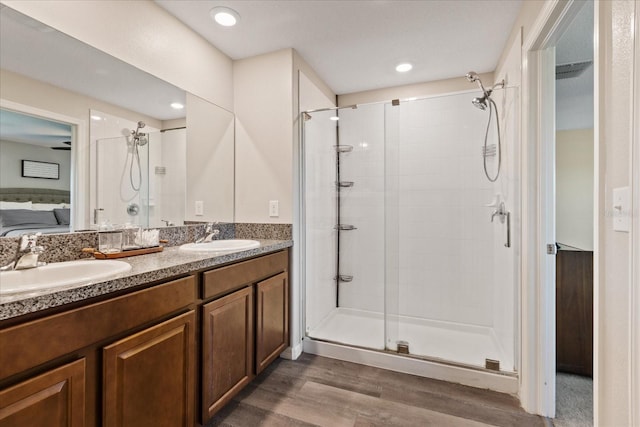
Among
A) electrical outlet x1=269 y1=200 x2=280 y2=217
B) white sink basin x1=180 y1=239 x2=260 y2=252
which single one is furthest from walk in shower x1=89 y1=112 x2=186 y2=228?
electrical outlet x1=269 y1=200 x2=280 y2=217

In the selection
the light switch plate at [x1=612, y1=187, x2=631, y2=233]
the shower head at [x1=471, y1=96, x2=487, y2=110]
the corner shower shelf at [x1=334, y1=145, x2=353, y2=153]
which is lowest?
the light switch plate at [x1=612, y1=187, x2=631, y2=233]

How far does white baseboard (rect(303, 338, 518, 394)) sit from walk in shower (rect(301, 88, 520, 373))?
7 centimetres

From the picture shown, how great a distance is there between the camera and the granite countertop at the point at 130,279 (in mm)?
800

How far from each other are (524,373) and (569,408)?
30 centimetres

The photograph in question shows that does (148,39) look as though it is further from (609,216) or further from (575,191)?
(575,191)

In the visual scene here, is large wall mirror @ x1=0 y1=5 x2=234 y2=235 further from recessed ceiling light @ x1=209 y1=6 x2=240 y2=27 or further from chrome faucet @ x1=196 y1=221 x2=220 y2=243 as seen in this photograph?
recessed ceiling light @ x1=209 y1=6 x2=240 y2=27

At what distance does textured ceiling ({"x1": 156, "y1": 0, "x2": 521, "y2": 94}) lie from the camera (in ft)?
5.99

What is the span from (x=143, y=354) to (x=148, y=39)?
5.81ft

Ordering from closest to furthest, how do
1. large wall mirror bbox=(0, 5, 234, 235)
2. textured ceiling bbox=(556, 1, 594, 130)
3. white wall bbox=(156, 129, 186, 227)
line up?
large wall mirror bbox=(0, 5, 234, 235), textured ceiling bbox=(556, 1, 594, 130), white wall bbox=(156, 129, 186, 227)

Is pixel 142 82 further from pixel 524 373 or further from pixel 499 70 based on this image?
pixel 524 373

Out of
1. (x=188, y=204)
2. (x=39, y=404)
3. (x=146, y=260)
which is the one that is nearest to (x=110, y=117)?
(x=188, y=204)

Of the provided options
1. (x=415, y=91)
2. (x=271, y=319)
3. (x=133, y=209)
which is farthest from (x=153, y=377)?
(x=415, y=91)

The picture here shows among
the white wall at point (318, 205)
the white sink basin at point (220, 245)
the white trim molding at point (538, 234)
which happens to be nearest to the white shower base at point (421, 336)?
the white wall at point (318, 205)

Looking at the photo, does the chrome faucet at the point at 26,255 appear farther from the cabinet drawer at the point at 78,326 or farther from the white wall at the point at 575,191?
the white wall at the point at 575,191
